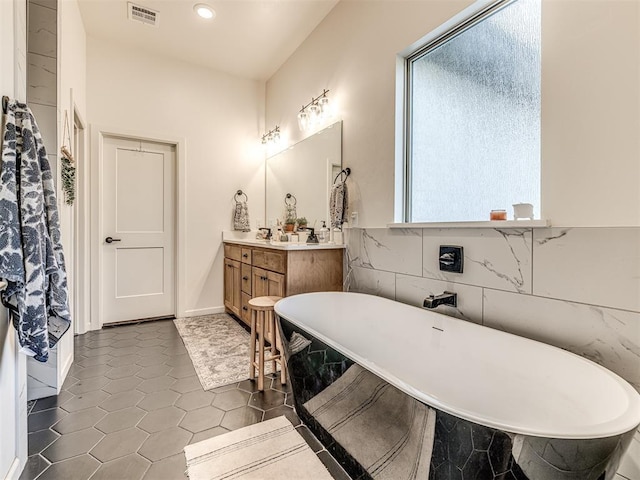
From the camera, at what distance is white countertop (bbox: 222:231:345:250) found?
96.4 inches

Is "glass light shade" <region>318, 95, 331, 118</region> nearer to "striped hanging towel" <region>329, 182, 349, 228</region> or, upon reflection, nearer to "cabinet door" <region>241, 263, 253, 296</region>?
"striped hanging towel" <region>329, 182, 349, 228</region>

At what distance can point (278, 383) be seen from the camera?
7.22ft

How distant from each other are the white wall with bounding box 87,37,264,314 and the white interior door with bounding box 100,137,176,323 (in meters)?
0.22

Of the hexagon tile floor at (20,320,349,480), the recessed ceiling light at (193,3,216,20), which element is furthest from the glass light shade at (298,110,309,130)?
the hexagon tile floor at (20,320,349,480)

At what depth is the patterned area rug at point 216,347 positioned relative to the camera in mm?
2291

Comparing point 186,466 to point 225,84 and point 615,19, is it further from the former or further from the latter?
point 225,84

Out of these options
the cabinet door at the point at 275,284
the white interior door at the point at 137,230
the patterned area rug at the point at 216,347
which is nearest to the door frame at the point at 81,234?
the white interior door at the point at 137,230

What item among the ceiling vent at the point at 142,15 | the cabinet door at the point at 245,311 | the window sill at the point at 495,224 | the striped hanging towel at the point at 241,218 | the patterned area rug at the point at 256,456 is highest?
the ceiling vent at the point at 142,15

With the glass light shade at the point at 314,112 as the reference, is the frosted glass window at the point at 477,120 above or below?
below

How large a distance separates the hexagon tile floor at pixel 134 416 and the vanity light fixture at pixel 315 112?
2.32m

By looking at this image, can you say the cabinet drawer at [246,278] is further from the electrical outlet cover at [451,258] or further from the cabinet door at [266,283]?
the electrical outlet cover at [451,258]

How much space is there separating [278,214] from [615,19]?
3.12 m

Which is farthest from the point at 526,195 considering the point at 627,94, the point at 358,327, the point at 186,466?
the point at 186,466

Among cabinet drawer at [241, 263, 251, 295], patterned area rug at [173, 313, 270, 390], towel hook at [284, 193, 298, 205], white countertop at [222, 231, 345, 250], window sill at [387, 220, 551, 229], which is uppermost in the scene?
towel hook at [284, 193, 298, 205]
